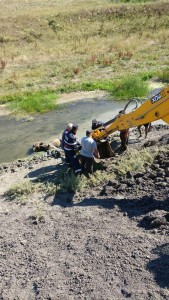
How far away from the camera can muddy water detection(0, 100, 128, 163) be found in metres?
16.2

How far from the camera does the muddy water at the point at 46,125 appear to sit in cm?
1623

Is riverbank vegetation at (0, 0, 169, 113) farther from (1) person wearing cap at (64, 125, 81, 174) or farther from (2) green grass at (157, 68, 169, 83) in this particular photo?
(1) person wearing cap at (64, 125, 81, 174)

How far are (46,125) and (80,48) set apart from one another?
15.8 meters

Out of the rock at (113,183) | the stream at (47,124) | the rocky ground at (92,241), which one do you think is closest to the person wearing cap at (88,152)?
the rocky ground at (92,241)

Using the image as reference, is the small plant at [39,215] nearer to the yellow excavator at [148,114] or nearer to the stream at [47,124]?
the yellow excavator at [148,114]

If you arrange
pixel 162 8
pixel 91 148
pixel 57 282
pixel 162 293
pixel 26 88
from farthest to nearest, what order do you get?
1. pixel 162 8
2. pixel 26 88
3. pixel 91 148
4. pixel 57 282
5. pixel 162 293

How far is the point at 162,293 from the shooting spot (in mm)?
6855

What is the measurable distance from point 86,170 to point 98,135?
111 centimetres

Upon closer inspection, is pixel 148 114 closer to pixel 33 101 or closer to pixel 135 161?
pixel 135 161

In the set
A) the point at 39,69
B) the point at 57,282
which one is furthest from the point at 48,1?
the point at 57,282

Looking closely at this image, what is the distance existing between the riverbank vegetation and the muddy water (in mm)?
1229

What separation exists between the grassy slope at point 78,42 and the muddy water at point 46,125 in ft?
14.2

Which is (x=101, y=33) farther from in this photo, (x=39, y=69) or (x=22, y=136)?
(x=22, y=136)

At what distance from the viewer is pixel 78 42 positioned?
3459 centimetres
